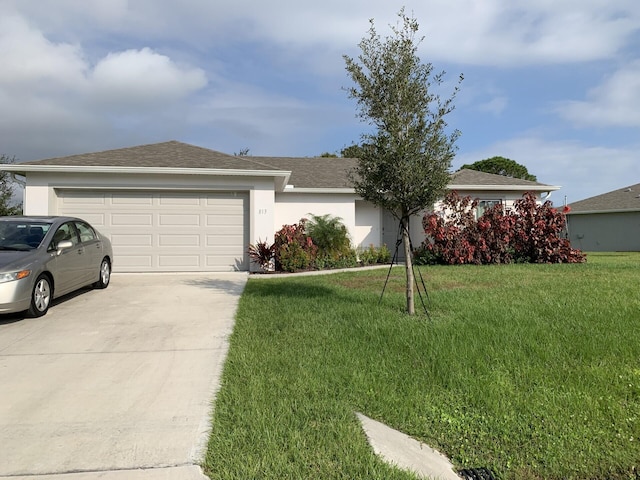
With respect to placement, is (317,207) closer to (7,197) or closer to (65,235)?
(65,235)

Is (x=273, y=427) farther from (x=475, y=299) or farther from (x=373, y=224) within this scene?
(x=373, y=224)

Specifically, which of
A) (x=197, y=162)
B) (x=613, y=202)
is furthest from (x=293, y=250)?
(x=613, y=202)

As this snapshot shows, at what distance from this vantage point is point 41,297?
21.7ft

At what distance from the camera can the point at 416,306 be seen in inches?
285

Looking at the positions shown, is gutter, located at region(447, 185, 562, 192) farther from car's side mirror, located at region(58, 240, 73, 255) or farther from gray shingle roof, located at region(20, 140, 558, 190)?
car's side mirror, located at region(58, 240, 73, 255)

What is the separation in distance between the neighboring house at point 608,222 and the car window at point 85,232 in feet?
88.0

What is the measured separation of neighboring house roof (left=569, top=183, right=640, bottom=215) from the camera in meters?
24.3

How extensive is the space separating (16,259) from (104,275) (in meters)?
2.92

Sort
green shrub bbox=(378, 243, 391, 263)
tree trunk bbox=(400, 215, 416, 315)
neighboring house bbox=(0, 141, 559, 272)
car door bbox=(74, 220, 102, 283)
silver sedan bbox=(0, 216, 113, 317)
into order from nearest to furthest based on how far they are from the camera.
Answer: silver sedan bbox=(0, 216, 113, 317)
tree trunk bbox=(400, 215, 416, 315)
car door bbox=(74, 220, 102, 283)
neighboring house bbox=(0, 141, 559, 272)
green shrub bbox=(378, 243, 391, 263)

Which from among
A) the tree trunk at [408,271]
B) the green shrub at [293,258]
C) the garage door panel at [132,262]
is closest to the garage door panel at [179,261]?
the garage door panel at [132,262]

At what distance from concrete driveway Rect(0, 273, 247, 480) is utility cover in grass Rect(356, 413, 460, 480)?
1.25 metres

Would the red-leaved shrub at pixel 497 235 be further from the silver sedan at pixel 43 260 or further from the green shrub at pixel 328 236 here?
the silver sedan at pixel 43 260

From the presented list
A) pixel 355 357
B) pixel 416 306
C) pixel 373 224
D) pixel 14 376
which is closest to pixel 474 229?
pixel 373 224

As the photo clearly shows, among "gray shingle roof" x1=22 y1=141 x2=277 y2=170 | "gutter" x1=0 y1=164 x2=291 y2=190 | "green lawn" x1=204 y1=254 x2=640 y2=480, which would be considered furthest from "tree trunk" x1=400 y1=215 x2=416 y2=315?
"gray shingle roof" x1=22 y1=141 x2=277 y2=170
